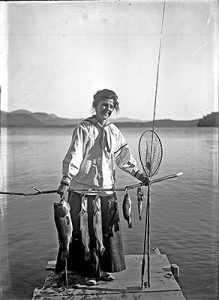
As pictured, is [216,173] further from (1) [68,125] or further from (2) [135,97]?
(1) [68,125]

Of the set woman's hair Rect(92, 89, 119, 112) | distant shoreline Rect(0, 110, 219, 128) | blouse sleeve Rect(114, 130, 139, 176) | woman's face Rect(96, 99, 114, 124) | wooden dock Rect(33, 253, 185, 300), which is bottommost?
wooden dock Rect(33, 253, 185, 300)

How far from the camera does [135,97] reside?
2768mm

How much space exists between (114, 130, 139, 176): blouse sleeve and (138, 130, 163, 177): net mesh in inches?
2.1

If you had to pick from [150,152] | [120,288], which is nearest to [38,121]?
[150,152]

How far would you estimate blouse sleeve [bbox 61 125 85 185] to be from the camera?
2.54m

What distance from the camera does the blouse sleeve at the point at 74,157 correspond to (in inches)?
99.9

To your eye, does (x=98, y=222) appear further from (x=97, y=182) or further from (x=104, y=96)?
(x=104, y=96)

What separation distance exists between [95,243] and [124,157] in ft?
1.63

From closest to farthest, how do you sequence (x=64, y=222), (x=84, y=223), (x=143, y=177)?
(x=64, y=222) < (x=84, y=223) < (x=143, y=177)

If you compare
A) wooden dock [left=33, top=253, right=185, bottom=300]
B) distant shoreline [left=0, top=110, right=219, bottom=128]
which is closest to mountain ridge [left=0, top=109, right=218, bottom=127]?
distant shoreline [left=0, top=110, right=219, bottom=128]

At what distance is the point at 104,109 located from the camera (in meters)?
2.64

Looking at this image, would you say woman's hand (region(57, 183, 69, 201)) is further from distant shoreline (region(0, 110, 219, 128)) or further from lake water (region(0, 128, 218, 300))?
distant shoreline (region(0, 110, 219, 128))

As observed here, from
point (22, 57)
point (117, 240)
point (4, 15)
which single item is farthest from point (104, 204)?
point (4, 15)

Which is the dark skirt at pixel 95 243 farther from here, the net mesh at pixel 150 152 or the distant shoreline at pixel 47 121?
the distant shoreline at pixel 47 121
